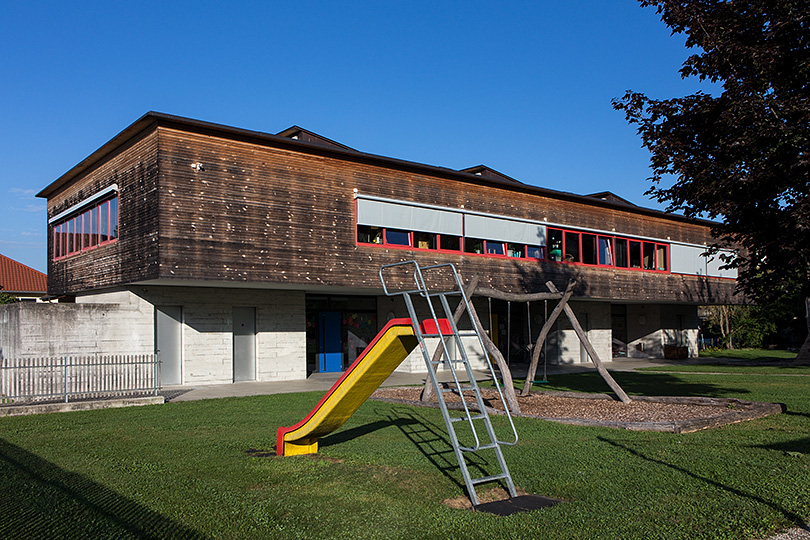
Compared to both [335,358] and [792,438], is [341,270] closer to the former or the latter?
[335,358]

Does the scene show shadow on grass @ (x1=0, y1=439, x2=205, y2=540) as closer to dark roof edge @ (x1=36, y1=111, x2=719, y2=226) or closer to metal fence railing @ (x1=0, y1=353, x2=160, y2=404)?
metal fence railing @ (x1=0, y1=353, x2=160, y2=404)

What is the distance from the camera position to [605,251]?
90.1ft

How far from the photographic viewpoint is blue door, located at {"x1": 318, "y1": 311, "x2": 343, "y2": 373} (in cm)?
2439

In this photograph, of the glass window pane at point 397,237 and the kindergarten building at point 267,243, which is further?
the glass window pane at point 397,237

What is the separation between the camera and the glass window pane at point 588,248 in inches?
1048

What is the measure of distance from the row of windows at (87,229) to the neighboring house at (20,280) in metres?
23.0

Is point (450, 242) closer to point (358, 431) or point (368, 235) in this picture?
point (368, 235)

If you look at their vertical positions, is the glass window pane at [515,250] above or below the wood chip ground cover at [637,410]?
above

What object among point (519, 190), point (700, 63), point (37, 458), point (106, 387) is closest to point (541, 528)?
point (37, 458)

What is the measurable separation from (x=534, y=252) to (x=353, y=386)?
17.5 meters

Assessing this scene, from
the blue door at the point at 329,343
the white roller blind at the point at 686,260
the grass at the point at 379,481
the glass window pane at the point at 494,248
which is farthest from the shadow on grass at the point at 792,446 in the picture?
the white roller blind at the point at 686,260

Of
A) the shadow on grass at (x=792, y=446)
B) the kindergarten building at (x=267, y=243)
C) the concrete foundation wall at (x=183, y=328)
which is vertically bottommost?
the shadow on grass at (x=792, y=446)

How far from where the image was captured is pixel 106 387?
15.5 meters

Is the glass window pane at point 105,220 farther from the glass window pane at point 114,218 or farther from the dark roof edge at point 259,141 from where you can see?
the dark roof edge at point 259,141
